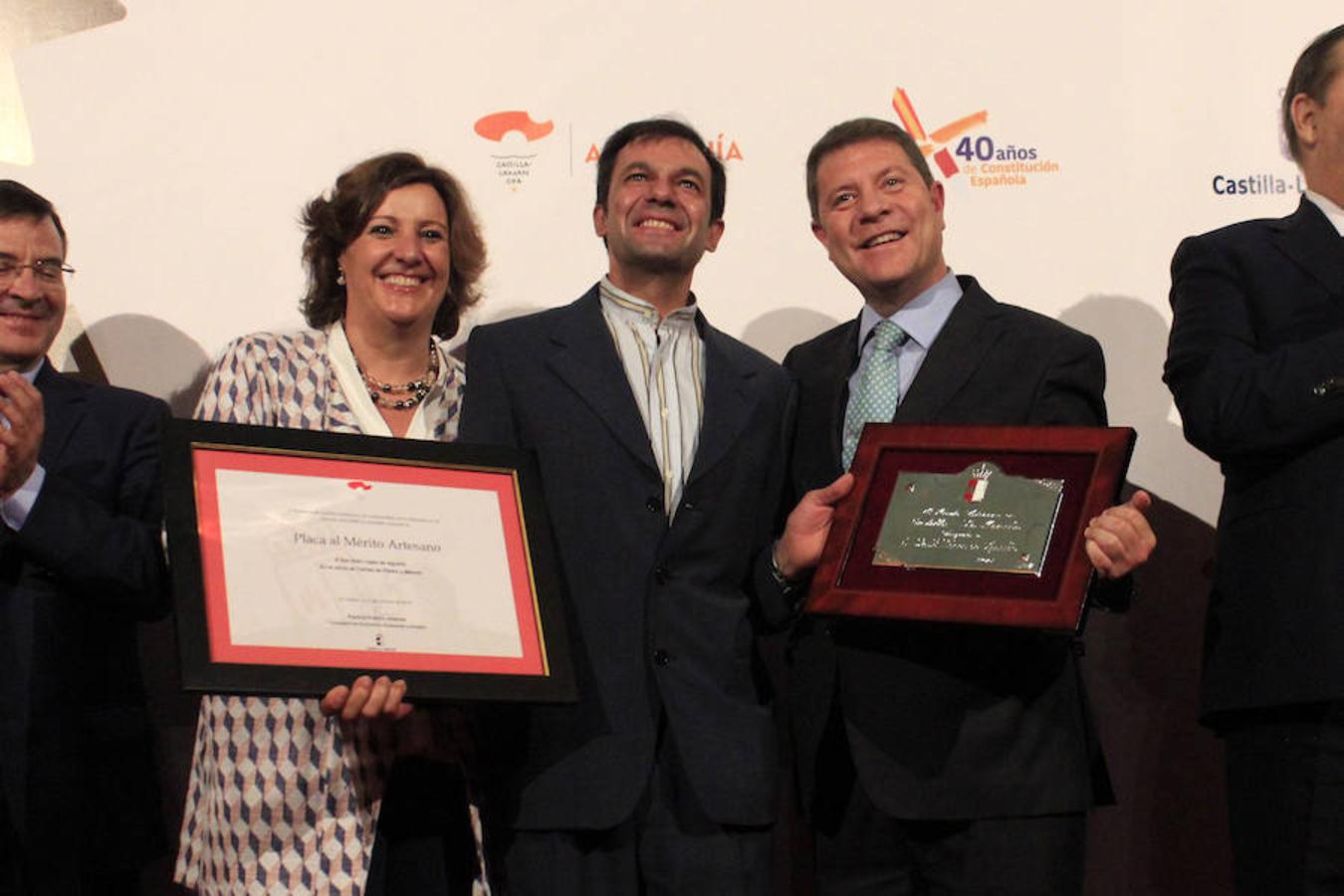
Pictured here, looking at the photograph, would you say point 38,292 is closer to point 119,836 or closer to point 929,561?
point 119,836

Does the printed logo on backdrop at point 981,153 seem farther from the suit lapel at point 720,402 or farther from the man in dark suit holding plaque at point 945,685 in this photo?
the suit lapel at point 720,402

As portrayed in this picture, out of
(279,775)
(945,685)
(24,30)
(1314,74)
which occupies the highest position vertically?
(24,30)

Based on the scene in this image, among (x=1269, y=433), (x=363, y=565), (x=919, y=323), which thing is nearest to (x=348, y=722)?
(x=363, y=565)

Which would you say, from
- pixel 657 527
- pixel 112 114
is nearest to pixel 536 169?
pixel 112 114

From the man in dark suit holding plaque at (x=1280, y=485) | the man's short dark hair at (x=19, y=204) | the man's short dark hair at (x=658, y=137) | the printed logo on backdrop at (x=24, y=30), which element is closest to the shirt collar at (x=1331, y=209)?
the man in dark suit holding plaque at (x=1280, y=485)

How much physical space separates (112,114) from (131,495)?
1.07 meters

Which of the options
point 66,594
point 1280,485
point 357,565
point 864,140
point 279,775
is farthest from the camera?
point 864,140

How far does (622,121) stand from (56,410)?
1.32 meters

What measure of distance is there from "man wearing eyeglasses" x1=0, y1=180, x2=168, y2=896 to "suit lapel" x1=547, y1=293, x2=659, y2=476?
2.42 ft

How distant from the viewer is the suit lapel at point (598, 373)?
2217 millimetres

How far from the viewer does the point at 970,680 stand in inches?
85.0

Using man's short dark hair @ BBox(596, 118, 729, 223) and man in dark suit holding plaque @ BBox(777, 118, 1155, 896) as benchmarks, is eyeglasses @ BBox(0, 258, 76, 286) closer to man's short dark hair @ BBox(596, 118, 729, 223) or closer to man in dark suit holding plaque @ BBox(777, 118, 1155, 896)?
man's short dark hair @ BBox(596, 118, 729, 223)

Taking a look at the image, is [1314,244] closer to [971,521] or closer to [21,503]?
[971,521]

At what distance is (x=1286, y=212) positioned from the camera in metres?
3.11
